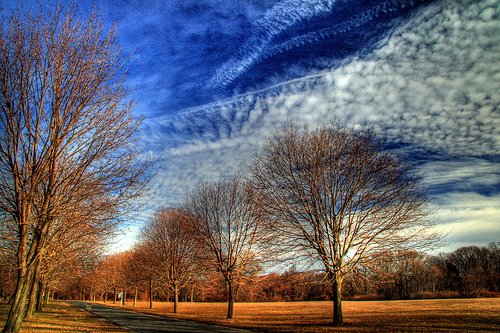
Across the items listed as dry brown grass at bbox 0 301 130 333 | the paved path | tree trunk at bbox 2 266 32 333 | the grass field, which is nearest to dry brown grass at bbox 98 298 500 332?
the grass field

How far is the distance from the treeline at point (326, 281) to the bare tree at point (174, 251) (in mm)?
1106

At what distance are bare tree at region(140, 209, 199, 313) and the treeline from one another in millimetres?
1106

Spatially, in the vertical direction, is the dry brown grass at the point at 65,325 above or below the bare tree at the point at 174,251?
below

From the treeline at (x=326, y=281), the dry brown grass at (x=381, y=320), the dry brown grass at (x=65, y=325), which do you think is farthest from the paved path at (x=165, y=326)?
the treeline at (x=326, y=281)

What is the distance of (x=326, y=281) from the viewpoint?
17500 mm

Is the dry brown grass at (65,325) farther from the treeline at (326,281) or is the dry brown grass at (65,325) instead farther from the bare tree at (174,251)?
the bare tree at (174,251)

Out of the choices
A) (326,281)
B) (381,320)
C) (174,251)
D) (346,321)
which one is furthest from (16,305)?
(174,251)

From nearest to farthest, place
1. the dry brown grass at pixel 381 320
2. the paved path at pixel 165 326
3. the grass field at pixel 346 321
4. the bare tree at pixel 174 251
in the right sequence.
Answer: the grass field at pixel 346 321, the dry brown grass at pixel 381 320, the paved path at pixel 165 326, the bare tree at pixel 174 251

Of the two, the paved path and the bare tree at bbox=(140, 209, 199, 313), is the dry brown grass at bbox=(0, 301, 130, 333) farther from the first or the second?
the bare tree at bbox=(140, 209, 199, 313)

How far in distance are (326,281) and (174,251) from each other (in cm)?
2335

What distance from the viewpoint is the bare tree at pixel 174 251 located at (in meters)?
35.6

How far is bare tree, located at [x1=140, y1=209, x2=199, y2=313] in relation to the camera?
117 ft

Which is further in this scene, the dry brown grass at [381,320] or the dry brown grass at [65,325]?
the dry brown grass at [381,320]

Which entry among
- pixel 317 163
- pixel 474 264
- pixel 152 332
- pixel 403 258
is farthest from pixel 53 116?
pixel 474 264
